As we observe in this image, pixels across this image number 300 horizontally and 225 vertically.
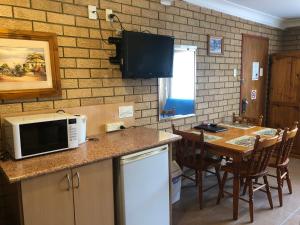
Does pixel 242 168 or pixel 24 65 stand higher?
pixel 24 65

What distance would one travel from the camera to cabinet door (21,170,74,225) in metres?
1.49

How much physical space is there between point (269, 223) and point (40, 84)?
8.09ft

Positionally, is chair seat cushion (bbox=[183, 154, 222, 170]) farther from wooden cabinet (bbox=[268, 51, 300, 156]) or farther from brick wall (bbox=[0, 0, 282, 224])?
wooden cabinet (bbox=[268, 51, 300, 156])

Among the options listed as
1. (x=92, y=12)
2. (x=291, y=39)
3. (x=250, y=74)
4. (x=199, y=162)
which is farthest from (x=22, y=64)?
(x=291, y=39)

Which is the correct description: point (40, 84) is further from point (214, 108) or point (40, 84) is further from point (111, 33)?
point (214, 108)

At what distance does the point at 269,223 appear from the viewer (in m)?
2.47

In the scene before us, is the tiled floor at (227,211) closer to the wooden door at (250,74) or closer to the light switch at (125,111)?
the light switch at (125,111)

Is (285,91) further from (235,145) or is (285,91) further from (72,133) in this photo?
(72,133)

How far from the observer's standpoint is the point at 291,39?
4930 millimetres

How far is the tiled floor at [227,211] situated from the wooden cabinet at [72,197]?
100 centimetres

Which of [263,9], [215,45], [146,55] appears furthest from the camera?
[263,9]

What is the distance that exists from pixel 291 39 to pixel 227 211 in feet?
12.6

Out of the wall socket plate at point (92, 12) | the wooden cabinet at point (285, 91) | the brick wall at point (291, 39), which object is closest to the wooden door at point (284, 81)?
→ the wooden cabinet at point (285, 91)

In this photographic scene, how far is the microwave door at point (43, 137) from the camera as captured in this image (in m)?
1.69
